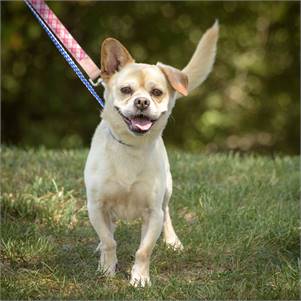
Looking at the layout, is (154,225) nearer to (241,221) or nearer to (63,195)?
(241,221)

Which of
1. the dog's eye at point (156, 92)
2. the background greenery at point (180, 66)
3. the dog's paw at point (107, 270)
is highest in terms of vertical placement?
the dog's eye at point (156, 92)

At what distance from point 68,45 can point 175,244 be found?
1.28 metres

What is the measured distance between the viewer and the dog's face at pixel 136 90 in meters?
3.65

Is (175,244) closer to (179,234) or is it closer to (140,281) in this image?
(179,234)

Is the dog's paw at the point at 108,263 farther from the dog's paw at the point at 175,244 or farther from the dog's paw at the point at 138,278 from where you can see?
the dog's paw at the point at 175,244

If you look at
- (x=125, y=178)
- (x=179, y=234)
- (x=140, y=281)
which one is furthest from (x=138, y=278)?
(x=179, y=234)

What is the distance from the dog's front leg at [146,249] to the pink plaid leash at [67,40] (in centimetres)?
85

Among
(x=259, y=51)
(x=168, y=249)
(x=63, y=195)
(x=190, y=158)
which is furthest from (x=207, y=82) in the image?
(x=168, y=249)

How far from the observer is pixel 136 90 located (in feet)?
12.2

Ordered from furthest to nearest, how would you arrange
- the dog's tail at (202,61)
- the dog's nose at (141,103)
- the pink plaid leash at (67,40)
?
the dog's tail at (202,61) → the pink plaid leash at (67,40) → the dog's nose at (141,103)

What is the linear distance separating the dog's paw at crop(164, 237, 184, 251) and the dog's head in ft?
2.53

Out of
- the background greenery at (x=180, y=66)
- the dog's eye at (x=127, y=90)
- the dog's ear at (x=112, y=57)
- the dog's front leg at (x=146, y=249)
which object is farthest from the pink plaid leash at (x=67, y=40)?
the background greenery at (x=180, y=66)

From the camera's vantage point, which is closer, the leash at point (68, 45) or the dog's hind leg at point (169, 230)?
the leash at point (68, 45)

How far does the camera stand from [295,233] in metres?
4.49
